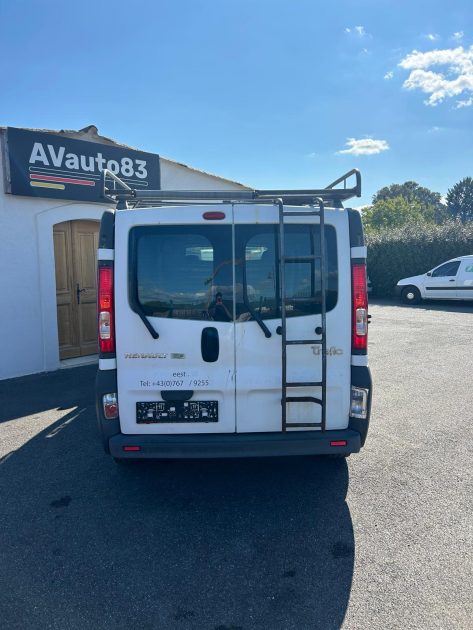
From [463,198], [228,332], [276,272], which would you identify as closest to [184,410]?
[228,332]

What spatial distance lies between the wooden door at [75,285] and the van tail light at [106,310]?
209 inches

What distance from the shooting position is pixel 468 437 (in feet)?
16.1

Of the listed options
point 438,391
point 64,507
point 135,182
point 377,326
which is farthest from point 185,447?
point 377,326

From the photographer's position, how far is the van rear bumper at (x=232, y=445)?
11.0 ft

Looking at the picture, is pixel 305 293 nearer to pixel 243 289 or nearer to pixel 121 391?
pixel 243 289

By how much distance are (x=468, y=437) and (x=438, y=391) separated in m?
1.69

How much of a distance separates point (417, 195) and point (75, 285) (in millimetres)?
99160

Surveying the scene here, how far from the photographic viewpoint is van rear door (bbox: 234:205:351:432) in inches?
133

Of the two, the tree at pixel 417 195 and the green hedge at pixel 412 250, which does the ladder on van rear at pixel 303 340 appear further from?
the tree at pixel 417 195

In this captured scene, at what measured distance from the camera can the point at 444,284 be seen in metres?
17.2

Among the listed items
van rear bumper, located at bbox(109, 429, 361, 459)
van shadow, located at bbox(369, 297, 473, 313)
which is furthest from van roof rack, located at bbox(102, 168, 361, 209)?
van shadow, located at bbox(369, 297, 473, 313)

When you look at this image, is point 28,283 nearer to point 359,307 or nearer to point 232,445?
point 232,445

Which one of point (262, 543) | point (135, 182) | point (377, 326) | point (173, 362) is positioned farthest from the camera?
point (377, 326)

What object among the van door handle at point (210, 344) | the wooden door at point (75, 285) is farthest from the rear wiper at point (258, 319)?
the wooden door at point (75, 285)
